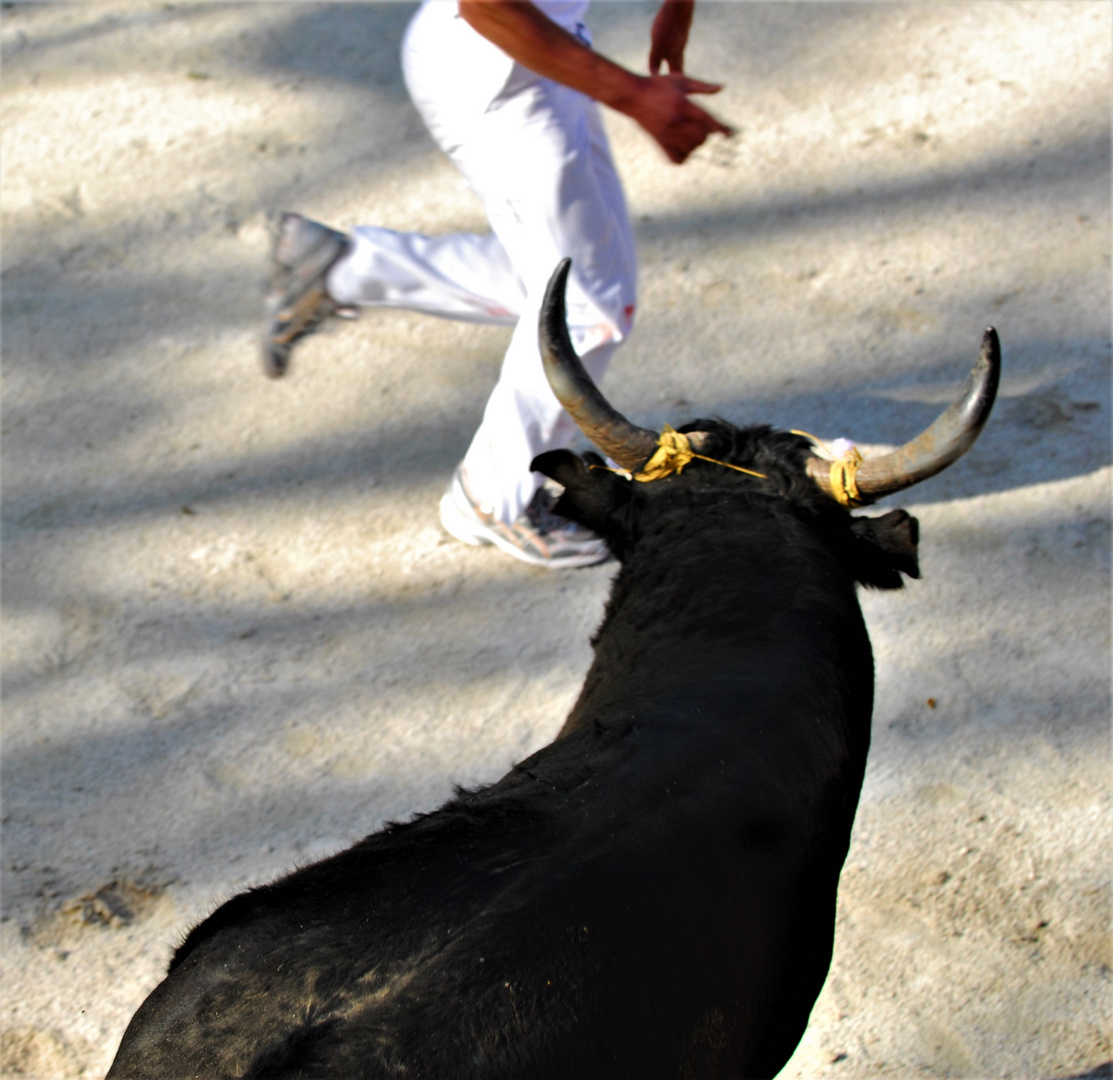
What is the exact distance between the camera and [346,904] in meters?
1.78

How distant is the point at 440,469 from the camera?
427 centimetres

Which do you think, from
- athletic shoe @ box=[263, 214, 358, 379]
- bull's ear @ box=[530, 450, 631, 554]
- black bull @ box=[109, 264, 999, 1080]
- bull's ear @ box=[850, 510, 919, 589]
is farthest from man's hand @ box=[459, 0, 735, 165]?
athletic shoe @ box=[263, 214, 358, 379]

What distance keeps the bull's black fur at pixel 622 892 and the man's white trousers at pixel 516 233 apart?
122 centimetres

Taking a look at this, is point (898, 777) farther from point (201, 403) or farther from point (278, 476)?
point (201, 403)

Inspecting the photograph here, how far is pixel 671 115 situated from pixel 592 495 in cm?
97

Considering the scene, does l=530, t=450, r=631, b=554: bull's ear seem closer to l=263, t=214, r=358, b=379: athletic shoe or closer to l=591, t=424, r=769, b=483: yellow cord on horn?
l=591, t=424, r=769, b=483: yellow cord on horn

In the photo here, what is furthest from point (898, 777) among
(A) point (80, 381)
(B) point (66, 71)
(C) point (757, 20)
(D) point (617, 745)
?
(B) point (66, 71)

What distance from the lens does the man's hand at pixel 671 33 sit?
3.67 m

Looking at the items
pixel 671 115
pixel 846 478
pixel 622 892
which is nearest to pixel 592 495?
pixel 846 478

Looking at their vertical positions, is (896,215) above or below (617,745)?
below

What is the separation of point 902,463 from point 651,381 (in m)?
2.18

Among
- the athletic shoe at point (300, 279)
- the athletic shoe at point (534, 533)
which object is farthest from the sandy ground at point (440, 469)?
the athletic shoe at point (300, 279)

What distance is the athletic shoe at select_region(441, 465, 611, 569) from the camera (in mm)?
3881

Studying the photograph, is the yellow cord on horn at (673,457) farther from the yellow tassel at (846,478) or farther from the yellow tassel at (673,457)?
the yellow tassel at (846,478)
